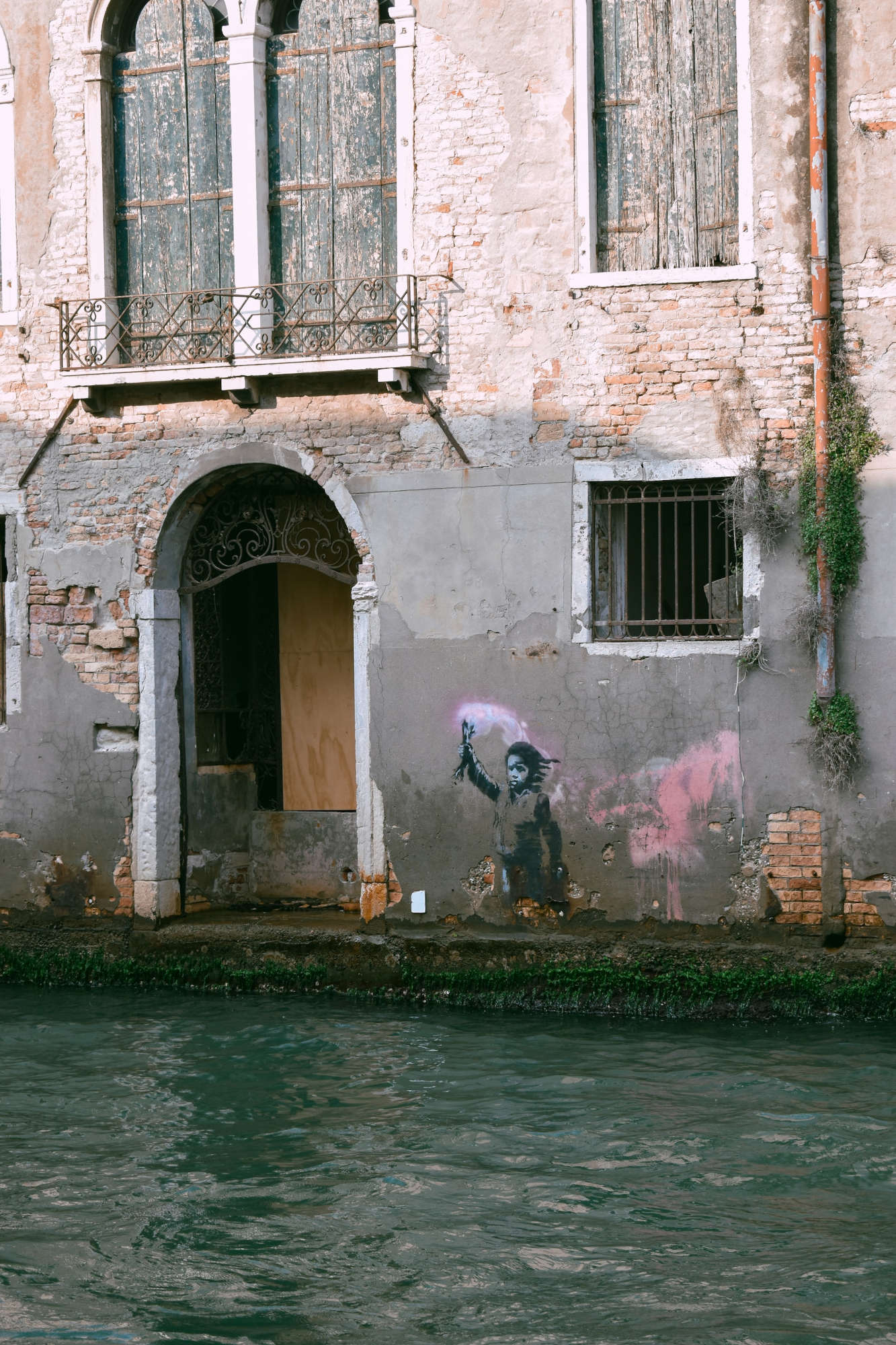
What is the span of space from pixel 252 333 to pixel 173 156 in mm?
1331

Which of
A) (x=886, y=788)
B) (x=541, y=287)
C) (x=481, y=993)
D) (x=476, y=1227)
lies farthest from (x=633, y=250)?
(x=476, y=1227)

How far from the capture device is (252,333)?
9805 mm

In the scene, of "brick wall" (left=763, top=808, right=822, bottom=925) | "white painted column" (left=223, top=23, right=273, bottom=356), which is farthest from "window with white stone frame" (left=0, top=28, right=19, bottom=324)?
"brick wall" (left=763, top=808, right=822, bottom=925)

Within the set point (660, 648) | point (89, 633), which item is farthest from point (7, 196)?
point (660, 648)

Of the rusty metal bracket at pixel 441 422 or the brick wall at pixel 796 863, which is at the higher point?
the rusty metal bracket at pixel 441 422

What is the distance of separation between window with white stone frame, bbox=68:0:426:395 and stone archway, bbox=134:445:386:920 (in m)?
0.71

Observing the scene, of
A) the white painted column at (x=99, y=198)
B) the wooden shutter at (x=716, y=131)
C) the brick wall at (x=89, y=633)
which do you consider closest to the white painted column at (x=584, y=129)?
the wooden shutter at (x=716, y=131)

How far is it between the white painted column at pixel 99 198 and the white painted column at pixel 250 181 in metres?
0.86

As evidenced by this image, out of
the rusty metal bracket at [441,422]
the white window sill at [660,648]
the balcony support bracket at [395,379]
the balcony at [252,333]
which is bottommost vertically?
the white window sill at [660,648]

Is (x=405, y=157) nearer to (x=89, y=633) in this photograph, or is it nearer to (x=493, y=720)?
(x=493, y=720)

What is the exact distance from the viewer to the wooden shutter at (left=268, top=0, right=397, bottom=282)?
964 centimetres

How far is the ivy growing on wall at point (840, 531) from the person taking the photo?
27.9 feet

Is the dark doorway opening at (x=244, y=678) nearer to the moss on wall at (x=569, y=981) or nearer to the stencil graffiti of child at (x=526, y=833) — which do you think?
the moss on wall at (x=569, y=981)

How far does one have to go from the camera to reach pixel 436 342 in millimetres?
9336
